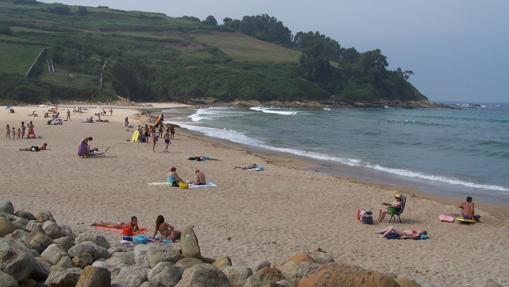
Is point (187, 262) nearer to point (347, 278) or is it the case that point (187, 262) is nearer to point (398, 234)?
point (347, 278)

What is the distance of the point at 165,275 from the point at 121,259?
4.66 feet

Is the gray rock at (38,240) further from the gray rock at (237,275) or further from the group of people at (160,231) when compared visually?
the gray rock at (237,275)

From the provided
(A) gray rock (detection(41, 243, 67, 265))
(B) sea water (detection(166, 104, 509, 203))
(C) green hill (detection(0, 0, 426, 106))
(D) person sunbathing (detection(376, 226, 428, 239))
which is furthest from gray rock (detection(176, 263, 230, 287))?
(C) green hill (detection(0, 0, 426, 106))

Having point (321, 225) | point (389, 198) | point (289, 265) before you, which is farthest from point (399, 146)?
point (289, 265)

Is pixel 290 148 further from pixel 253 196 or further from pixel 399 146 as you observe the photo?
pixel 253 196

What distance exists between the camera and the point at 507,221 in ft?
51.9

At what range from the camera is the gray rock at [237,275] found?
22.7 ft

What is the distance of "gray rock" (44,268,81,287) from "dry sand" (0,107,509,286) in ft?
13.1

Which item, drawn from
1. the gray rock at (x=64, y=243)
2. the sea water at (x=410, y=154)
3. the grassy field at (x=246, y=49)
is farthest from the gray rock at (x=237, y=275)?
the grassy field at (x=246, y=49)

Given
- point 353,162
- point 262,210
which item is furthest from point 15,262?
point 353,162

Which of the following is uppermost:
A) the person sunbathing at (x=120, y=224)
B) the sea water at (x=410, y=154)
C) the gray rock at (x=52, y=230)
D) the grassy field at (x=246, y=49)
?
the grassy field at (x=246, y=49)

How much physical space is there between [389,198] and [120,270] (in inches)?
491

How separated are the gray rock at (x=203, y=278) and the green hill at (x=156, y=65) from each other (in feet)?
239

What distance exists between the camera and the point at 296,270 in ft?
23.5
